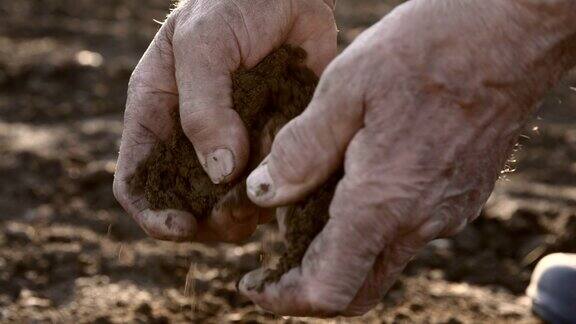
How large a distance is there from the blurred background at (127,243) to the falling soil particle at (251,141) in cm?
44

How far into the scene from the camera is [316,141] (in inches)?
51.7

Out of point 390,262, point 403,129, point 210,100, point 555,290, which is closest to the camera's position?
point 403,129

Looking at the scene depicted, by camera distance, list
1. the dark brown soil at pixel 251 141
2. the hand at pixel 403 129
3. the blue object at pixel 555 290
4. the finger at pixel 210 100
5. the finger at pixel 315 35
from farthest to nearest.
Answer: the blue object at pixel 555 290 < the finger at pixel 315 35 < the dark brown soil at pixel 251 141 < the finger at pixel 210 100 < the hand at pixel 403 129

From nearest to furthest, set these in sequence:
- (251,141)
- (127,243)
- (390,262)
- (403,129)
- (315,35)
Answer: (403,129), (390,262), (251,141), (315,35), (127,243)

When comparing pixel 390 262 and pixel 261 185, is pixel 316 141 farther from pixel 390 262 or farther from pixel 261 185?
pixel 390 262

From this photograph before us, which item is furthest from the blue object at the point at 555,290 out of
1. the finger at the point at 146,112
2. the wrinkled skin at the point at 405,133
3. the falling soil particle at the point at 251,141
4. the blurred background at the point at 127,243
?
the finger at the point at 146,112

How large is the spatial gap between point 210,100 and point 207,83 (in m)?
0.04

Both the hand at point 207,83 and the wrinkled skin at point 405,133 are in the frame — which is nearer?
the wrinkled skin at point 405,133

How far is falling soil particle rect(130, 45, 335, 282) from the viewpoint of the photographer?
1706 millimetres

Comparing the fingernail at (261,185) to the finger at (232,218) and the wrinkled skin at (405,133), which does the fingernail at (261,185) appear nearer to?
the wrinkled skin at (405,133)

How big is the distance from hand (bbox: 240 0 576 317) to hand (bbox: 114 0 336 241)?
0.28m

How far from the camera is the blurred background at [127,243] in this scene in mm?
2227

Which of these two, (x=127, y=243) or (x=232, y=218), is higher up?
(x=232, y=218)

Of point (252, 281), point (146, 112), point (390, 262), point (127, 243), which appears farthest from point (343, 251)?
point (127, 243)
